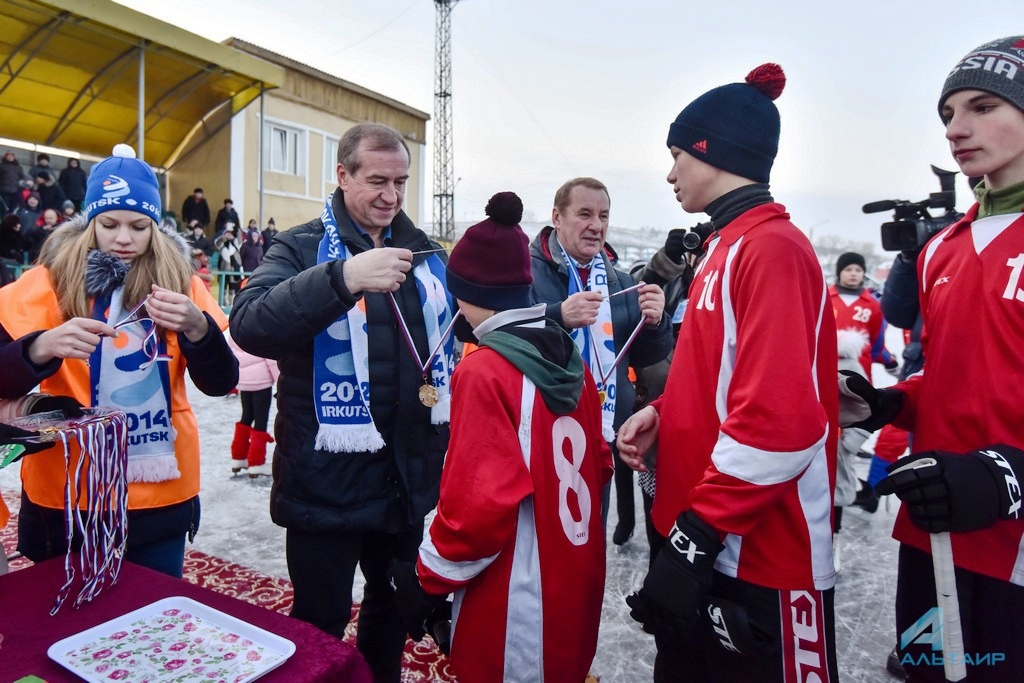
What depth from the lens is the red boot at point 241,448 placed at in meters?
4.89

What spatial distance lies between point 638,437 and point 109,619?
126cm

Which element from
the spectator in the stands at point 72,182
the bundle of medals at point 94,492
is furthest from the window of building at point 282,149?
the bundle of medals at point 94,492

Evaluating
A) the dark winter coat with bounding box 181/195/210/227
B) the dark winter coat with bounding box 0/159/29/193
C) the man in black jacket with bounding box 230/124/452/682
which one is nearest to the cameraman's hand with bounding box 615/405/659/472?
the man in black jacket with bounding box 230/124/452/682

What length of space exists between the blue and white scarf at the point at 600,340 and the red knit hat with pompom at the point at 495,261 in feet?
4.82

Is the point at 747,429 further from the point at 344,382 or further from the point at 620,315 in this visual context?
the point at 620,315

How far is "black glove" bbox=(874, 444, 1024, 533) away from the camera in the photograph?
51.1 inches

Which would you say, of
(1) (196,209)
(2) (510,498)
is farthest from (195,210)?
(2) (510,498)

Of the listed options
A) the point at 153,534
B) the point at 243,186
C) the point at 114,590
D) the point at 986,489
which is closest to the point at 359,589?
the point at 153,534

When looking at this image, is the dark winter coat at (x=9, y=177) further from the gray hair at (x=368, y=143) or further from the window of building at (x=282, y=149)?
the gray hair at (x=368, y=143)

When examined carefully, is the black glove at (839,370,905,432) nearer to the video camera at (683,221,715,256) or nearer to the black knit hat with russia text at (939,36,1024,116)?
the black knit hat with russia text at (939,36,1024,116)

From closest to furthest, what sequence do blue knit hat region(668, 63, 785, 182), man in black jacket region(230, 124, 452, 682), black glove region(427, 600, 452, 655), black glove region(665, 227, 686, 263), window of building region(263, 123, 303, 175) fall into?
1. blue knit hat region(668, 63, 785, 182)
2. black glove region(427, 600, 452, 655)
3. man in black jacket region(230, 124, 452, 682)
4. black glove region(665, 227, 686, 263)
5. window of building region(263, 123, 303, 175)

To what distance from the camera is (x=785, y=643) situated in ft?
4.50

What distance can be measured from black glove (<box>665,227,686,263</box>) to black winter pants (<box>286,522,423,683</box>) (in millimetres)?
1902

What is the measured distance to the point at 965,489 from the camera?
1.30 meters
